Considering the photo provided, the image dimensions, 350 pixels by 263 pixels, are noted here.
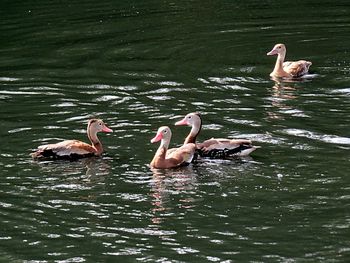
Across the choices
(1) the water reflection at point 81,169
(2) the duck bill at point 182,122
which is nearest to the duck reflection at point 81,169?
(1) the water reflection at point 81,169

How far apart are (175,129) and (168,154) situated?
2.23 metres

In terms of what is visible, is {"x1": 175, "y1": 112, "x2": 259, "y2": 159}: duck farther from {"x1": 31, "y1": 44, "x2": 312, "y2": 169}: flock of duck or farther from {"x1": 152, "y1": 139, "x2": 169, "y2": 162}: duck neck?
{"x1": 152, "y1": 139, "x2": 169, "y2": 162}: duck neck

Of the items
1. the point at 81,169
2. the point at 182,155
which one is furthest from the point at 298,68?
the point at 81,169

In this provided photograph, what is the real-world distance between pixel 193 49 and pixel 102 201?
11264mm

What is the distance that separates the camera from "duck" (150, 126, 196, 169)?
17.0 metres

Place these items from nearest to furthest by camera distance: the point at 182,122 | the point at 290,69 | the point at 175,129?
the point at 182,122 < the point at 175,129 < the point at 290,69

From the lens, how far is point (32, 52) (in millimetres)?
26422

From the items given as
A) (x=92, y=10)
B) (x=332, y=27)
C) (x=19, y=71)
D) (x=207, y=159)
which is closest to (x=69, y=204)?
(x=207, y=159)

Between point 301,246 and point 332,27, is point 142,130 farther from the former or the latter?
point 332,27

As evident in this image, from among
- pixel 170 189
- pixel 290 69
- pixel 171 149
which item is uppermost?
pixel 290 69

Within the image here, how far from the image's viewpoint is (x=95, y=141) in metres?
18.0

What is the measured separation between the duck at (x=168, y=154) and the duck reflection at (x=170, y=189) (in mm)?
99

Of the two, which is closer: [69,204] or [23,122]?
[69,204]

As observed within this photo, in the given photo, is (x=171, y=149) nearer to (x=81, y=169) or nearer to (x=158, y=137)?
(x=158, y=137)
